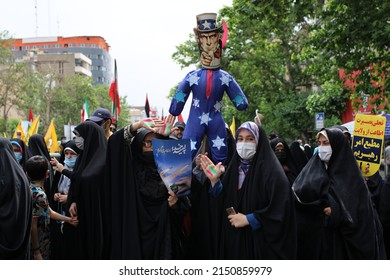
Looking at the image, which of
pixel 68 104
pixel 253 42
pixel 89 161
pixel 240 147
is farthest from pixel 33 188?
pixel 68 104

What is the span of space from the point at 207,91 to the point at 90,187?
1816mm

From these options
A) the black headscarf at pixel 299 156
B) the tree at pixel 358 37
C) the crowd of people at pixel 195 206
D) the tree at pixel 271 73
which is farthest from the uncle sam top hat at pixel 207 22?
the tree at pixel 271 73

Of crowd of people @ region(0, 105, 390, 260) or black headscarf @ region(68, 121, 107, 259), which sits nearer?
crowd of people @ region(0, 105, 390, 260)

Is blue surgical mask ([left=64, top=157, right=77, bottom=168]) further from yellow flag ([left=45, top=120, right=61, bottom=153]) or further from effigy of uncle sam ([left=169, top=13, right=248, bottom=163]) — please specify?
yellow flag ([left=45, top=120, right=61, bottom=153])

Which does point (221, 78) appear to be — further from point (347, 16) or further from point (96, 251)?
point (347, 16)

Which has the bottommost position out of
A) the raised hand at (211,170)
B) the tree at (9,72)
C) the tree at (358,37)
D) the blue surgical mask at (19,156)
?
the raised hand at (211,170)

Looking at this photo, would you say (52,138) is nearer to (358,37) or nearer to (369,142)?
(358,37)

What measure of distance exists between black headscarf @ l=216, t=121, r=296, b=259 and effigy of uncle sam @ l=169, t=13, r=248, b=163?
67.3 inches

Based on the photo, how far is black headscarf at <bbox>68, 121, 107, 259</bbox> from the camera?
18.1 ft

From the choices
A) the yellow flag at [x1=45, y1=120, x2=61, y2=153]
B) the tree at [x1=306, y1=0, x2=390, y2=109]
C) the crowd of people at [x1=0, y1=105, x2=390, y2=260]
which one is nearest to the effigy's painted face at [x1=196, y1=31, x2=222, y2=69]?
the crowd of people at [x1=0, y1=105, x2=390, y2=260]

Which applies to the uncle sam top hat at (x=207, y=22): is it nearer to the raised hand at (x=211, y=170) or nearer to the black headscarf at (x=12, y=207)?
the raised hand at (x=211, y=170)

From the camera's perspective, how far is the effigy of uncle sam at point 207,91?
6.50 meters

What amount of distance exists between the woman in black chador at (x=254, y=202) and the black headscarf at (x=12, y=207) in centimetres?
141

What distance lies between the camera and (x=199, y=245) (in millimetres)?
5188
